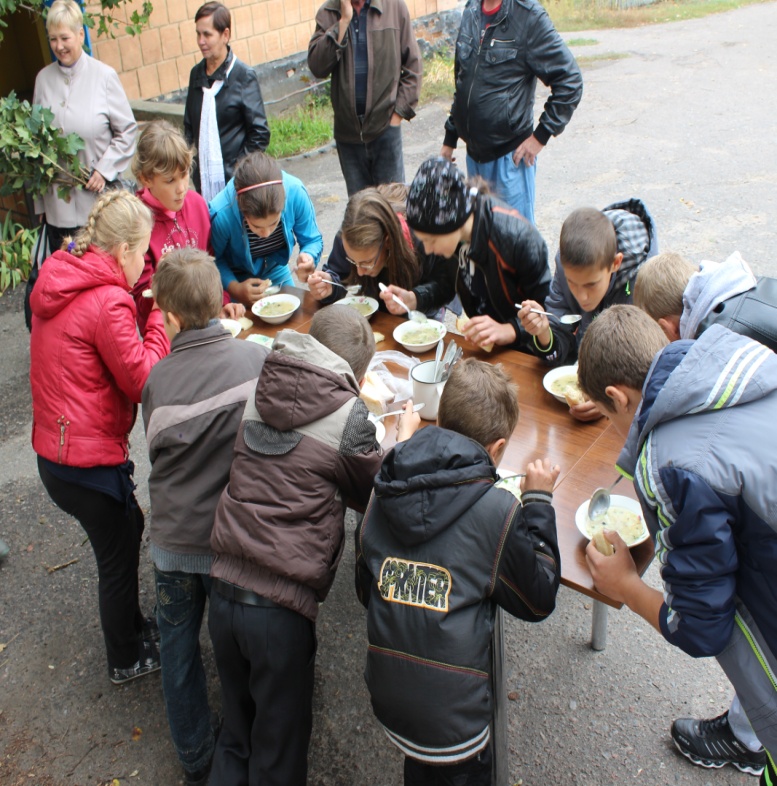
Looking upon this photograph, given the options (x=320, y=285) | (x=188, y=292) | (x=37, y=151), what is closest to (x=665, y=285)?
(x=188, y=292)

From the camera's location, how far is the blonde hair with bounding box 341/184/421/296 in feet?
10.3

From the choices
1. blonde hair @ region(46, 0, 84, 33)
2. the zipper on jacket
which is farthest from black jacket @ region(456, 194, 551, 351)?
blonde hair @ region(46, 0, 84, 33)

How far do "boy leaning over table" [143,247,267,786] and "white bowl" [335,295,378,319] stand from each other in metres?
1.00

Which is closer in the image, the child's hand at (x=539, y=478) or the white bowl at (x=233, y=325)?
the child's hand at (x=539, y=478)

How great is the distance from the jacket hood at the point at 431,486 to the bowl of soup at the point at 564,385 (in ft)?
2.54

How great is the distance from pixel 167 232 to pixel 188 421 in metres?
1.57

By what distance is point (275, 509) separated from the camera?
209cm

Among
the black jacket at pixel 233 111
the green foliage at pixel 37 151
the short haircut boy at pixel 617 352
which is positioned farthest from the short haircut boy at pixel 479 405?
the green foliage at pixel 37 151

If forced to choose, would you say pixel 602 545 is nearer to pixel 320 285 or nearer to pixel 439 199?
pixel 439 199

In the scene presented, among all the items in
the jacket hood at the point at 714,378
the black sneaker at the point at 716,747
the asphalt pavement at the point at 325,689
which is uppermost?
the jacket hood at the point at 714,378

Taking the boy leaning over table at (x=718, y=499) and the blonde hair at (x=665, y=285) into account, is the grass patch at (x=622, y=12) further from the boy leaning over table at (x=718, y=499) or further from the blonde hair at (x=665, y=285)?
the boy leaning over table at (x=718, y=499)

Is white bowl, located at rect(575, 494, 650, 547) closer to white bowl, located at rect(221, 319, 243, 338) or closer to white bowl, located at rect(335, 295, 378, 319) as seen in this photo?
white bowl, located at rect(335, 295, 378, 319)

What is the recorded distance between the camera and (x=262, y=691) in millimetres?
2189

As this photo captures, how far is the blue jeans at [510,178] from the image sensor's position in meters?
5.02
